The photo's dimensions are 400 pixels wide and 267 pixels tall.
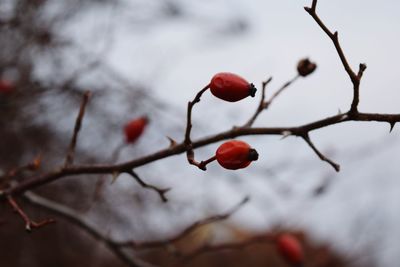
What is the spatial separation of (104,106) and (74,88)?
928 mm

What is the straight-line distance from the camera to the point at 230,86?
1256 millimetres

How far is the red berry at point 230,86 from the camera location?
125cm

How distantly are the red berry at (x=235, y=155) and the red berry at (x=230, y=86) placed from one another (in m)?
0.15

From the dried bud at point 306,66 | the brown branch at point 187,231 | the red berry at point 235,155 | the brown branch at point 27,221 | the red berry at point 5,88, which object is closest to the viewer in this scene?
the red berry at point 235,155

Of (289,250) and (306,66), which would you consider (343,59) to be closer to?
(306,66)

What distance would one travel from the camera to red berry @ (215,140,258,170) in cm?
117

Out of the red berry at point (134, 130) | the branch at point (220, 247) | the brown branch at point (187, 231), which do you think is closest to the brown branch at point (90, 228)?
the brown branch at point (187, 231)

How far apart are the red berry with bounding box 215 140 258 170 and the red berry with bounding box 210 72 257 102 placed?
0.15 m

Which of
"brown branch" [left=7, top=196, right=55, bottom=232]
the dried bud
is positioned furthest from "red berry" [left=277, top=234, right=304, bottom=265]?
"brown branch" [left=7, top=196, right=55, bottom=232]

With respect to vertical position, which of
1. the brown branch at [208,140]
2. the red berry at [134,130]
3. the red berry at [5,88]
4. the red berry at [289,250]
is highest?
the brown branch at [208,140]

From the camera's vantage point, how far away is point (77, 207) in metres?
4.40

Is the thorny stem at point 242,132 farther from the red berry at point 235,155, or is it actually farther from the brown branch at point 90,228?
the brown branch at point 90,228

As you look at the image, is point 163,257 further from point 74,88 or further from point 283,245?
point 283,245

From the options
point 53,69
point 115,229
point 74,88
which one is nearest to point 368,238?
point 115,229
